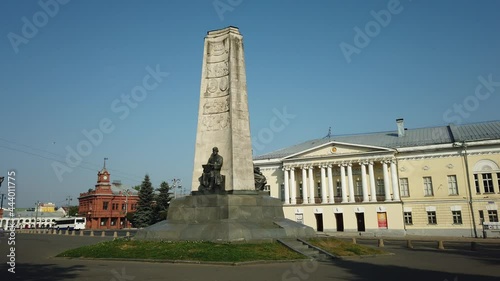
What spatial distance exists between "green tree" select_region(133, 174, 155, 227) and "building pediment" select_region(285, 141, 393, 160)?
21088 millimetres

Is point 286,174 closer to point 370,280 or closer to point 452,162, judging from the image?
point 452,162

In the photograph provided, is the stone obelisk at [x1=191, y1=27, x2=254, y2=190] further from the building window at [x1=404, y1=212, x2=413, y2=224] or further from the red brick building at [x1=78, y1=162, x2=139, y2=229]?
the red brick building at [x1=78, y1=162, x2=139, y2=229]

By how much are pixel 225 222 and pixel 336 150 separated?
36687 millimetres

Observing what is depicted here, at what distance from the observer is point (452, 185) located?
42969 mm

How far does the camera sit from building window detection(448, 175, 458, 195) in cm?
4268

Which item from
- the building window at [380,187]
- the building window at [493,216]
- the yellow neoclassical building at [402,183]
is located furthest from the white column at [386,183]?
the building window at [493,216]

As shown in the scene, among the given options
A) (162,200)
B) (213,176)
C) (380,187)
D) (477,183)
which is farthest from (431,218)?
(213,176)

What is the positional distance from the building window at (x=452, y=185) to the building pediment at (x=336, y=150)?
23.5ft

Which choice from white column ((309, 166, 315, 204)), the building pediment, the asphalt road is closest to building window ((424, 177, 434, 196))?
the building pediment

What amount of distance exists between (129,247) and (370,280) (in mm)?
8700

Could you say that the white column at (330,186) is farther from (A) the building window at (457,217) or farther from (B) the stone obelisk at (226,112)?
(B) the stone obelisk at (226,112)

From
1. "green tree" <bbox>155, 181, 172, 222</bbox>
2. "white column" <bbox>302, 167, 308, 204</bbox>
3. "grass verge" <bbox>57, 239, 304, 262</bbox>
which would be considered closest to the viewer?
"grass verge" <bbox>57, 239, 304, 262</bbox>

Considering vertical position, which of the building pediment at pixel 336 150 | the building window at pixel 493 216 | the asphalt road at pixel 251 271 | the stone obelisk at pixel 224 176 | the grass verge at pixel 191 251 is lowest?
the asphalt road at pixel 251 271

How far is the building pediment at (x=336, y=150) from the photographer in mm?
46156
